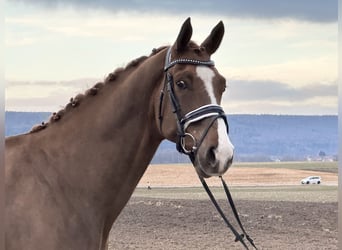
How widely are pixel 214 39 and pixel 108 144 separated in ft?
3.79

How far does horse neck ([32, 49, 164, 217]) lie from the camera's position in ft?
14.1

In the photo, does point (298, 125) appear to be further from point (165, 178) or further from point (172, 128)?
point (172, 128)

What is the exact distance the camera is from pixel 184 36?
431 centimetres

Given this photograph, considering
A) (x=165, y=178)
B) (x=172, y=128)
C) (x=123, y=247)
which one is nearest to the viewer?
(x=172, y=128)

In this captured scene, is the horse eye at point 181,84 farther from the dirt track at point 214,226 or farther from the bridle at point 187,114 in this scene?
the dirt track at point 214,226

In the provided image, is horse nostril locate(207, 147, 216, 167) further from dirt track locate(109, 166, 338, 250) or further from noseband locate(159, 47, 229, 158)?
dirt track locate(109, 166, 338, 250)

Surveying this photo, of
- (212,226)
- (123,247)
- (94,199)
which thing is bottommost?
(212,226)

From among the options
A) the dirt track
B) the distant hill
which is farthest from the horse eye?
the distant hill

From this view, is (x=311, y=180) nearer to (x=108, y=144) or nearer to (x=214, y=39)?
(x=214, y=39)

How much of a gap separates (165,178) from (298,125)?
80957 mm

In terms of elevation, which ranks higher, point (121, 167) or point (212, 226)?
point (121, 167)

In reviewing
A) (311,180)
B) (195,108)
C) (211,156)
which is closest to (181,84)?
(195,108)

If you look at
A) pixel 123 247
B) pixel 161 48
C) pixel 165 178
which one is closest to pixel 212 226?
pixel 123 247

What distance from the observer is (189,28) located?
14.1ft
